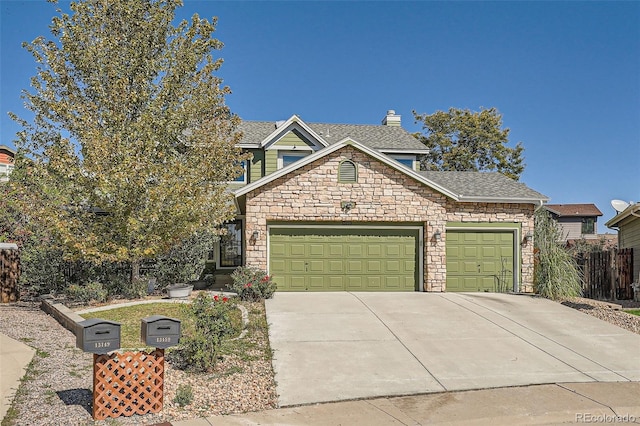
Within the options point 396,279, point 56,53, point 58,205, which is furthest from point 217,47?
point 396,279

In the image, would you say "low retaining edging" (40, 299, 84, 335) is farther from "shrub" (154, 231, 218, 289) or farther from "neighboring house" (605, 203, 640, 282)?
"neighboring house" (605, 203, 640, 282)

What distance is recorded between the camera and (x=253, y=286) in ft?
48.8

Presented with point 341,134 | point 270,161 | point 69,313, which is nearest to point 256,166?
point 270,161

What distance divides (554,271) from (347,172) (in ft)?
23.2

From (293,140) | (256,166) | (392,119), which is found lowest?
(256,166)

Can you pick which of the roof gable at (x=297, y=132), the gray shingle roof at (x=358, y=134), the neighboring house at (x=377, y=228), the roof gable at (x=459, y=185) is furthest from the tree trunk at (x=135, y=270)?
the gray shingle roof at (x=358, y=134)

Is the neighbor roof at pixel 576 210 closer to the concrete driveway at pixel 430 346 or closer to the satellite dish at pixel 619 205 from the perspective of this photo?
the satellite dish at pixel 619 205

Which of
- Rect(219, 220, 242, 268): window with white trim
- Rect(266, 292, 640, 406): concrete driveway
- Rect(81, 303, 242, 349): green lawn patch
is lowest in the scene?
Rect(266, 292, 640, 406): concrete driveway

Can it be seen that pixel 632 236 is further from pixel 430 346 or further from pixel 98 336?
pixel 98 336

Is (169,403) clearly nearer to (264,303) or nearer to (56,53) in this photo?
(264,303)

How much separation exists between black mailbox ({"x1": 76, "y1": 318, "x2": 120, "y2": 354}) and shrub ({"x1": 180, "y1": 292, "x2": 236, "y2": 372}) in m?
2.13

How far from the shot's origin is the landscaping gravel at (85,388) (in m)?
6.74

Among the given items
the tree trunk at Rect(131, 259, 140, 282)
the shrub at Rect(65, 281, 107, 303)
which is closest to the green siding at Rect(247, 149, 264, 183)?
A: the tree trunk at Rect(131, 259, 140, 282)

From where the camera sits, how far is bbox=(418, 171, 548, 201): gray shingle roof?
58.4 feet
